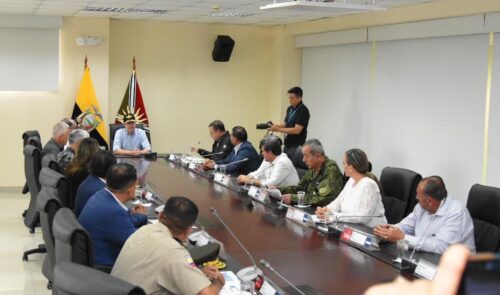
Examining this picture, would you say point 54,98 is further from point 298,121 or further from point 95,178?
point 95,178

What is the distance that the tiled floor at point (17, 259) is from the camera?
4.78 metres

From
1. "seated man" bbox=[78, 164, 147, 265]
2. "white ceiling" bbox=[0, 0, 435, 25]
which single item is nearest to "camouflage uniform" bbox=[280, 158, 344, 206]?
"seated man" bbox=[78, 164, 147, 265]

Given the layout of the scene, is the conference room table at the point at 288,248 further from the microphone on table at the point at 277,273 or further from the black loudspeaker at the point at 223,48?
the black loudspeaker at the point at 223,48

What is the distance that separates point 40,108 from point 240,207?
5.72m

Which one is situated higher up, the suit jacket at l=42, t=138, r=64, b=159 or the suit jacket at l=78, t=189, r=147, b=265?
the suit jacket at l=42, t=138, r=64, b=159

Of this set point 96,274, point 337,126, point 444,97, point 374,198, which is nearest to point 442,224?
point 374,198

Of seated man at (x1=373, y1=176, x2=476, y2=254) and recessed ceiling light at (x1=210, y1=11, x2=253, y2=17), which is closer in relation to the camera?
seated man at (x1=373, y1=176, x2=476, y2=254)

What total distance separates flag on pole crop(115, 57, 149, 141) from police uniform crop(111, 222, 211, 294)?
715 centimetres

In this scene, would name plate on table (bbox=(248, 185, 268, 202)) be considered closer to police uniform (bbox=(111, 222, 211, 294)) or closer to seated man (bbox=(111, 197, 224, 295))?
seated man (bbox=(111, 197, 224, 295))

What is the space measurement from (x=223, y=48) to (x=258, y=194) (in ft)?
17.8

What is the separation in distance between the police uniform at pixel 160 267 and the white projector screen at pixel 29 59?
23.5ft

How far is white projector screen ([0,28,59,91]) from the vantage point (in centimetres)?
887

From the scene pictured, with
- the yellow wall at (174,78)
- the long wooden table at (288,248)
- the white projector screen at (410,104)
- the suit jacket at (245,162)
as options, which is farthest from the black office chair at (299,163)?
the yellow wall at (174,78)

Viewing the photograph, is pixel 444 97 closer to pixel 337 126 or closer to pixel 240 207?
pixel 337 126
